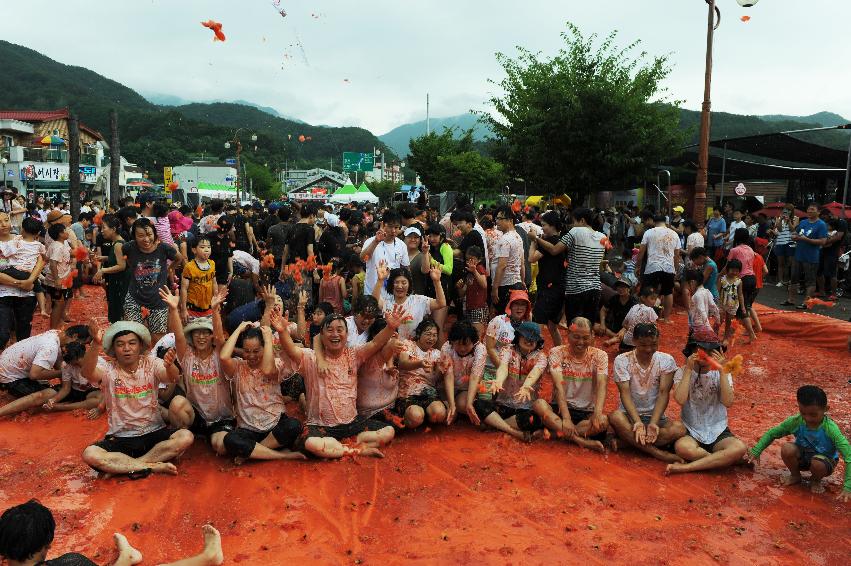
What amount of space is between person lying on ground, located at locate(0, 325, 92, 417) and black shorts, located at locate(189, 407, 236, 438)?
1723 mm

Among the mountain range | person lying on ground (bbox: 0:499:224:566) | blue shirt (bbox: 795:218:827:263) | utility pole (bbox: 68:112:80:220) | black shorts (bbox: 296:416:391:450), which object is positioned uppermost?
the mountain range

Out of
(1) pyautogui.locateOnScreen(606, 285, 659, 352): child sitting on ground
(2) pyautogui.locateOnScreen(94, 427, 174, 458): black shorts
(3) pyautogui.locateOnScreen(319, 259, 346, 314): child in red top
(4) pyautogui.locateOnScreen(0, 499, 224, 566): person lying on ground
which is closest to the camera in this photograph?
(4) pyautogui.locateOnScreen(0, 499, 224, 566): person lying on ground

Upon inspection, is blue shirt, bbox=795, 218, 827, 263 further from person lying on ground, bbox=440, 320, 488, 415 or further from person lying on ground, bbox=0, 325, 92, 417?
person lying on ground, bbox=0, 325, 92, 417

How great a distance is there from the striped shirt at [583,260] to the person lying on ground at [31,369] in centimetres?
534

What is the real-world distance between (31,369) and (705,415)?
19.9 feet

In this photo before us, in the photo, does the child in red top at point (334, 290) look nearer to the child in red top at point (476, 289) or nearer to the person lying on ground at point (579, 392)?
the child in red top at point (476, 289)

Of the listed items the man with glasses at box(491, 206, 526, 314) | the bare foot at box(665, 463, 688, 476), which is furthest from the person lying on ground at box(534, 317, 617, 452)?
the man with glasses at box(491, 206, 526, 314)


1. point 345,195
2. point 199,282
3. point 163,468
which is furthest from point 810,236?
point 345,195

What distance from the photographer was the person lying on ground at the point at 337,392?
5340 millimetres

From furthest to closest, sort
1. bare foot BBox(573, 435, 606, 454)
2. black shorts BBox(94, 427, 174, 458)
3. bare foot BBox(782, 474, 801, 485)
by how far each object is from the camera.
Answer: bare foot BBox(573, 435, 606, 454) → black shorts BBox(94, 427, 174, 458) → bare foot BBox(782, 474, 801, 485)

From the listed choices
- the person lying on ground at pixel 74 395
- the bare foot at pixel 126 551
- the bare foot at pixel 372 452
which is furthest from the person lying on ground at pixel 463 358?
the person lying on ground at pixel 74 395

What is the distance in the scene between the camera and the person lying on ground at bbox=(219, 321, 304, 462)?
17.1ft

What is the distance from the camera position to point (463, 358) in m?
6.13

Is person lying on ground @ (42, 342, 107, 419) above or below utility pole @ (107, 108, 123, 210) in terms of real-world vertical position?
below
